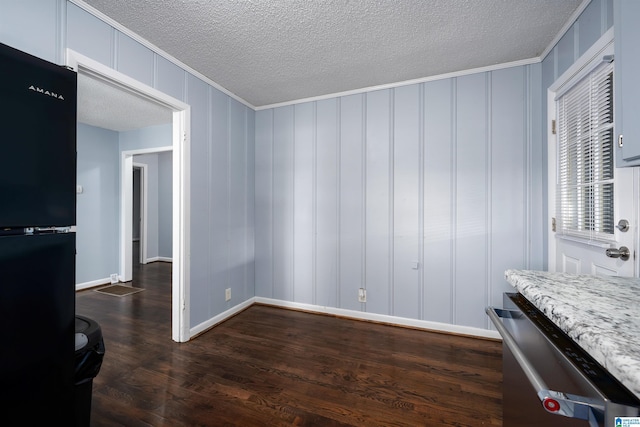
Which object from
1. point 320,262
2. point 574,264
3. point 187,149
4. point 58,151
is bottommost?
point 320,262

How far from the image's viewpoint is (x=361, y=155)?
287 centimetres

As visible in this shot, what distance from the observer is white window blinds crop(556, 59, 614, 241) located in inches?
58.0

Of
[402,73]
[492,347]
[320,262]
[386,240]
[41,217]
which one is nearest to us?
[41,217]

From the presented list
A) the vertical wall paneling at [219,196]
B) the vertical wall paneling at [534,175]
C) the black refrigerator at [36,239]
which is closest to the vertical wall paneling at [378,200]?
the vertical wall paneling at [534,175]

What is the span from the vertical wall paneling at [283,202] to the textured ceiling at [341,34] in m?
0.64

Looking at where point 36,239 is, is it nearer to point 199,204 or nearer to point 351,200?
point 199,204

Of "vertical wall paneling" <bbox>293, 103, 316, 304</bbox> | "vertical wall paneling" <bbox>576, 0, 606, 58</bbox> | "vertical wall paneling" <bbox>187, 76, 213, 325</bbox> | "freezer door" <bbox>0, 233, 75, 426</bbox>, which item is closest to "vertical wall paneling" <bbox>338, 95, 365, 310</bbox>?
"vertical wall paneling" <bbox>293, 103, 316, 304</bbox>

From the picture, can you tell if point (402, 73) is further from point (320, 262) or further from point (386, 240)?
point (320, 262)

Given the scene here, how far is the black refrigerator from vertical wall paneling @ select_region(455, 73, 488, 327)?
2.79 m

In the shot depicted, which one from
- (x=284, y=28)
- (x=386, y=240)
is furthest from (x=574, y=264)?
(x=284, y=28)

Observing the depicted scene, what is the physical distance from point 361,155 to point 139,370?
9.02 ft

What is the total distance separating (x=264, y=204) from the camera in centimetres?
333

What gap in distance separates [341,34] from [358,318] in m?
2.70

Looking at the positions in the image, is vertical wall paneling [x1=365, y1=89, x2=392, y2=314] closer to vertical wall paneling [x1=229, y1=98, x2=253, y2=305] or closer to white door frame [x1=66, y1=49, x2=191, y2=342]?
vertical wall paneling [x1=229, y1=98, x2=253, y2=305]
